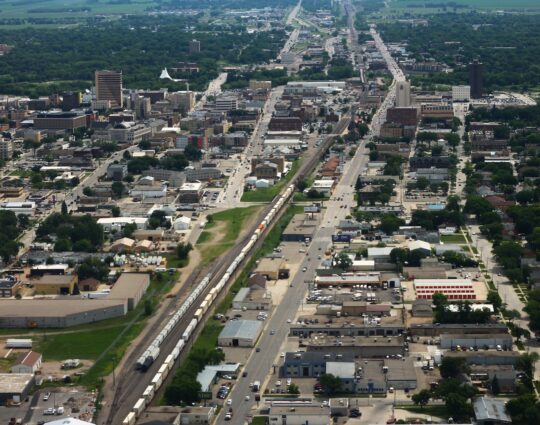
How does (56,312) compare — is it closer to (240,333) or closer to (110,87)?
(240,333)

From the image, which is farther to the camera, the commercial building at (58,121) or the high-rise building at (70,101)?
the high-rise building at (70,101)

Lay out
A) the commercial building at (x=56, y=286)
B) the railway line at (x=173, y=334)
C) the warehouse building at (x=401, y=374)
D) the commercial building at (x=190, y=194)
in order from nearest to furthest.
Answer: the railway line at (x=173, y=334), the warehouse building at (x=401, y=374), the commercial building at (x=56, y=286), the commercial building at (x=190, y=194)

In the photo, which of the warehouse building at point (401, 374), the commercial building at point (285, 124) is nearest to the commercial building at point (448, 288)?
the warehouse building at point (401, 374)

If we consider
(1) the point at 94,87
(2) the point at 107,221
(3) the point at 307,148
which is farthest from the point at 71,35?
(2) the point at 107,221

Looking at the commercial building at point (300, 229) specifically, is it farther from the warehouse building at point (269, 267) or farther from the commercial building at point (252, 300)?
the commercial building at point (252, 300)

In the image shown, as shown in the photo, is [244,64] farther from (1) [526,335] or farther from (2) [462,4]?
(2) [462,4]

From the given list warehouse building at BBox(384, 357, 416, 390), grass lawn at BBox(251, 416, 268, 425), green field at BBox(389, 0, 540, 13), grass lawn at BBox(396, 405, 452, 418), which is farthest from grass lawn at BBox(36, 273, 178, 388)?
green field at BBox(389, 0, 540, 13)
